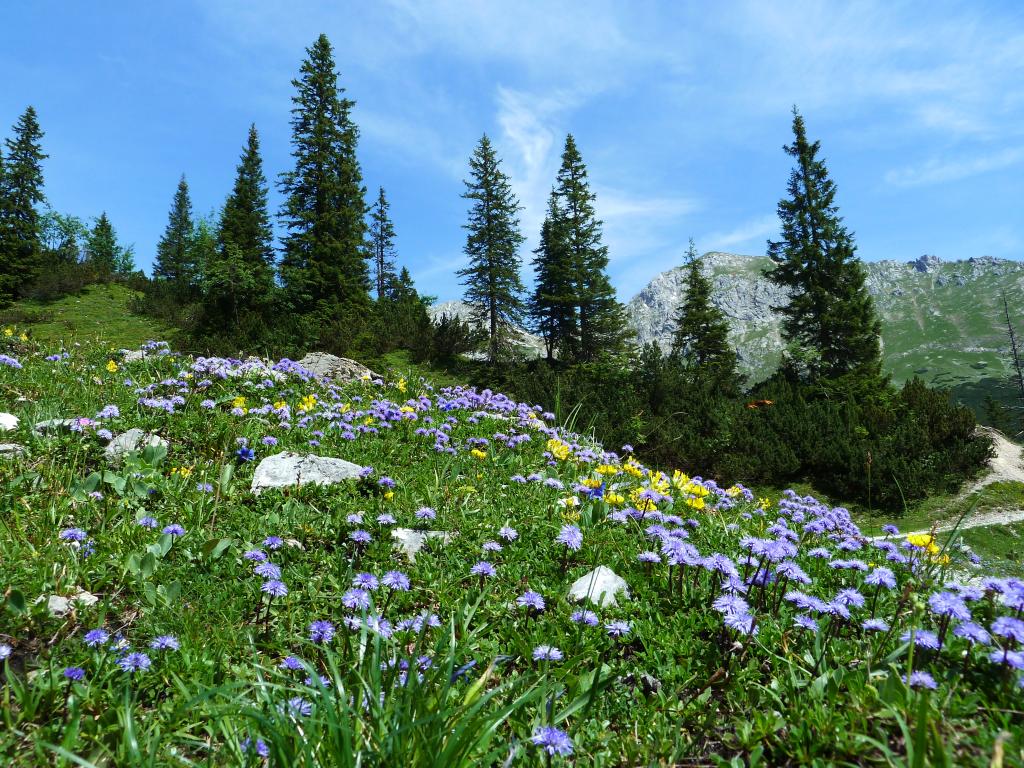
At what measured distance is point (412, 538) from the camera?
3.78m

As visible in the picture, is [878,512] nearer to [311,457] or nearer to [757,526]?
[757,526]

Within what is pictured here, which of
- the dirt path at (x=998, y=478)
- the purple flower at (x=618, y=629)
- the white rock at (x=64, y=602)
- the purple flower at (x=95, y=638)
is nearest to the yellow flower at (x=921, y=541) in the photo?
the purple flower at (x=618, y=629)

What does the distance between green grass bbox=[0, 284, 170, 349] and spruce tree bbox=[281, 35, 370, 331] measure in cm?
722

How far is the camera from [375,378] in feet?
35.4

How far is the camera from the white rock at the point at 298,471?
4.50m

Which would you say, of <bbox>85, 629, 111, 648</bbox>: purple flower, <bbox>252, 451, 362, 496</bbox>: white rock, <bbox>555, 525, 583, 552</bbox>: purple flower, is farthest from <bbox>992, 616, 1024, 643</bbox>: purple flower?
<bbox>252, 451, 362, 496</bbox>: white rock

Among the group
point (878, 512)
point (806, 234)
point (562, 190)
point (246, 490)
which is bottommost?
point (878, 512)

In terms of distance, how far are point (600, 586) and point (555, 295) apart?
86.9 ft

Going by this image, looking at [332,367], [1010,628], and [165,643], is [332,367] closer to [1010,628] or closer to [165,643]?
[165,643]

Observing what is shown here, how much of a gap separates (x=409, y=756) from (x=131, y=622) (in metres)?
2.07

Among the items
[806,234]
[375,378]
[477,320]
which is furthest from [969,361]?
Answer: [375,378]

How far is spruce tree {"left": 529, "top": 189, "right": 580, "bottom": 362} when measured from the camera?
28.6 m

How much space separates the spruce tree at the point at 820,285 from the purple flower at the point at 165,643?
2514 centimetres

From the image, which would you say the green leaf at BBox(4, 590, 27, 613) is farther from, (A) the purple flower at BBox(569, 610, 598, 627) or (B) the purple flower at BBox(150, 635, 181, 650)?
(A) the purple flower at BBox(569, 610, 598, 627)
